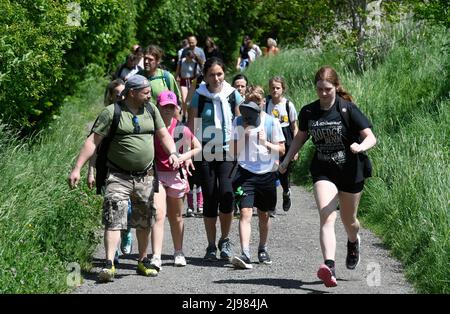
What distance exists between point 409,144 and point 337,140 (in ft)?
13.4

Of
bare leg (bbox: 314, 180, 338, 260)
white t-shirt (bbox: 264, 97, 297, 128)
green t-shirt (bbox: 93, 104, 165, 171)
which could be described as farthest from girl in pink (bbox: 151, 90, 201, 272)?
white t-shirt (bbox: 264, 97, 297, 128)

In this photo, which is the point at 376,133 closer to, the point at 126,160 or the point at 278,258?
the point at 278,258

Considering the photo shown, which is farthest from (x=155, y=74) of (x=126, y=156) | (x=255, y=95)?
(x=126, y=156)

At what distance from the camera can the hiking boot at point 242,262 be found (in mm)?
9812

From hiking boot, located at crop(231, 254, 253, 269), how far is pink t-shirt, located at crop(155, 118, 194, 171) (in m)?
1.01

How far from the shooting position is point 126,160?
9258mm

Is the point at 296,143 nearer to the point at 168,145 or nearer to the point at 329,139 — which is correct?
the point at 329,139

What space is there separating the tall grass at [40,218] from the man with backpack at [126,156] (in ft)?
1.93

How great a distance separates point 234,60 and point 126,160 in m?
25.4

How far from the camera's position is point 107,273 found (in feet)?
29.5

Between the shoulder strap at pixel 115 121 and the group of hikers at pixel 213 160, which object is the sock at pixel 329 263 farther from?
the shoulder strap at pixel 115 121

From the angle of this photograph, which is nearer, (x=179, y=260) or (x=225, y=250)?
(x=179, y=260)

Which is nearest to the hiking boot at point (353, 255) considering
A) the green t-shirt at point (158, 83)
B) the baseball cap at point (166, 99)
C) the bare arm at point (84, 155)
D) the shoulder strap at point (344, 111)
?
the shoulder strap at point (344, 111)

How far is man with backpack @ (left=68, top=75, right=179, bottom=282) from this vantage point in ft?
30.0
